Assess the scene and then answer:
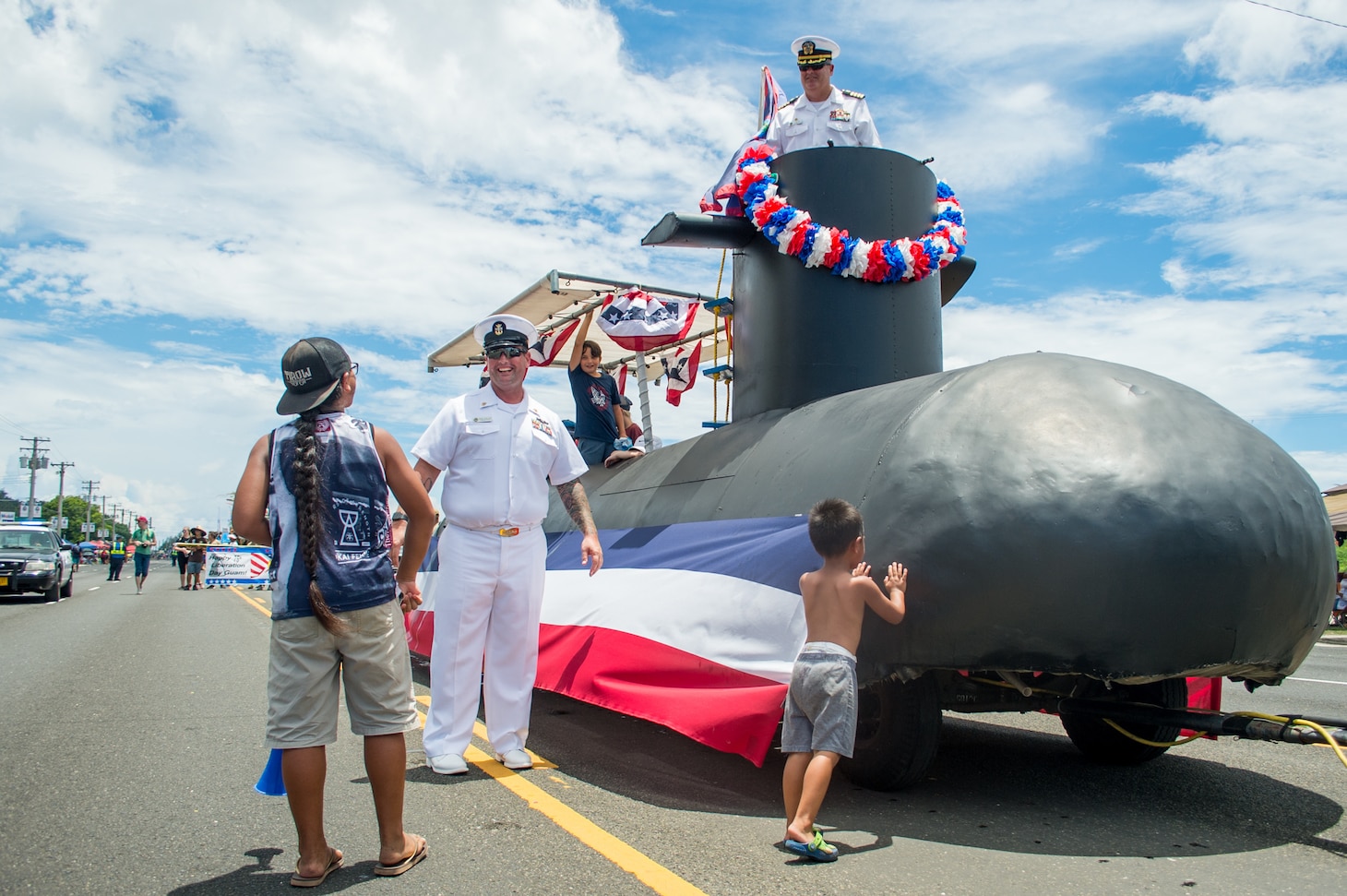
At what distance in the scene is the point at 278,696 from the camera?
3.31m

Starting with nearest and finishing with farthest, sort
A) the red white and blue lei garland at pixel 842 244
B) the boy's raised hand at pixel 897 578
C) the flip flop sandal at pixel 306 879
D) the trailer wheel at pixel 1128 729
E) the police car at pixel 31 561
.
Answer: the flip flop sandal at pixel 306 879 → the boy's raised hand at pixel 897 578 → the trailer wheel at pixel 1128 729 → the red white and blue lei garland at pixel 842 244 → the police car at pixel 31 561

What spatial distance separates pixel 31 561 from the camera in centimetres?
1950

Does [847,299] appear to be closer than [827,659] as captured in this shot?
No

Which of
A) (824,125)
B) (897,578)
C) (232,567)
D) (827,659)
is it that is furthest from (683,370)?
(232,567)

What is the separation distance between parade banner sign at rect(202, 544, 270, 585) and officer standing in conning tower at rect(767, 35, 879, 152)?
975 inches

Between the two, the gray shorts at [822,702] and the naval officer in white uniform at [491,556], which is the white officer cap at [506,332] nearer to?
the naval officer in white uniform at [491,556]

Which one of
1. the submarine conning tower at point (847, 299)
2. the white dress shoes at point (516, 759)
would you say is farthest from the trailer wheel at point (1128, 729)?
the white dress shoes at point (516, 759)

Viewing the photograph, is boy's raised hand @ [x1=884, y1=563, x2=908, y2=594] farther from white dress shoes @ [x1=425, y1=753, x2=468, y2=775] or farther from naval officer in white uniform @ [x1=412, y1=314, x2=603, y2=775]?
white dress shoes @ [x1=425, y1=753, x2=468, y2=775]

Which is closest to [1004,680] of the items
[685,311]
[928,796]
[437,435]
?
[928,796]

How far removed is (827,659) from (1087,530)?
42.2 inches

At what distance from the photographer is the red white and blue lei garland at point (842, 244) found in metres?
5.85

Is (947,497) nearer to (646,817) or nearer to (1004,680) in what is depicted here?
(1004,680)

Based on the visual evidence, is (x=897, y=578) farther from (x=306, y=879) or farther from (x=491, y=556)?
(x=306, y=879)

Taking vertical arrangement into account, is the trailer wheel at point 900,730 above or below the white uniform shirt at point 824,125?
below
